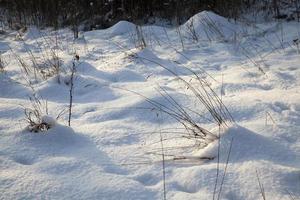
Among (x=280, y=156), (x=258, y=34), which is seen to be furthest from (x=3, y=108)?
(x=258, y=34)

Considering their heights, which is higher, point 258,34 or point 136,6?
point 136,6

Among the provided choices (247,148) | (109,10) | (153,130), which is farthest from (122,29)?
(247,148)

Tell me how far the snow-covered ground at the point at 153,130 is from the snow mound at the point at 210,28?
0.34m

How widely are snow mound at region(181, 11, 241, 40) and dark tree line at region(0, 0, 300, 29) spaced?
593mm

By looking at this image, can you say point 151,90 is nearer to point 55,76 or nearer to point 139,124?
point 139,124

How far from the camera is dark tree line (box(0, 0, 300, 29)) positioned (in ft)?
18.9

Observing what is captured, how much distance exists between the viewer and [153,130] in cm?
224

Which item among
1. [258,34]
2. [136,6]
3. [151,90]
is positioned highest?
[136,6]

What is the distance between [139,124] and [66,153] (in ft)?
1.82

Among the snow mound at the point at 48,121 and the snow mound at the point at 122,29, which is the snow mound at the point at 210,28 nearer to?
the snow mound at the point at 122,29

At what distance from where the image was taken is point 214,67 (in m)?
3.55

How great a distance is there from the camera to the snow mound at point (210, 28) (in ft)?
15.0

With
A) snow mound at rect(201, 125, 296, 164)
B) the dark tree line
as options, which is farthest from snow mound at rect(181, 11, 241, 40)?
snow mound at rect(201, 125, 296, 164)

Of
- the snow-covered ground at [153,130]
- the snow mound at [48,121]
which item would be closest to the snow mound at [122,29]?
the snow-covered ground at [153,130]
